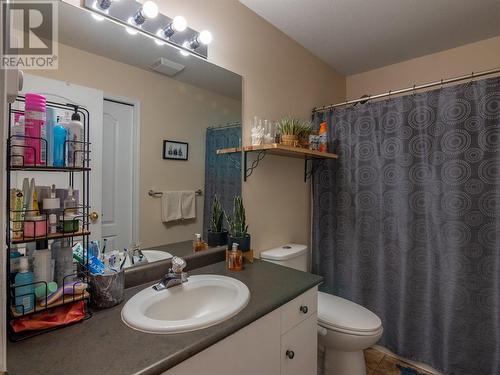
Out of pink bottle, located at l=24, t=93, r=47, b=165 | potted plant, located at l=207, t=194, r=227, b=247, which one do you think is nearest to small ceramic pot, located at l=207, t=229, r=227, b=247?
potted plant, located at l=207, t=194, r=227, b=247

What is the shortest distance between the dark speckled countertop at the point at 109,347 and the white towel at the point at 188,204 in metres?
0.56

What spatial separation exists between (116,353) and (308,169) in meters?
1.80

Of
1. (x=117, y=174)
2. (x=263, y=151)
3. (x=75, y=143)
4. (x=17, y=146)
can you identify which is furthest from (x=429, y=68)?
(x=17, y=146)

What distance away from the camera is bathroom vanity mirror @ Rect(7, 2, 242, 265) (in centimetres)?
102

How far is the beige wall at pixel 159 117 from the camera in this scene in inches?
42.0

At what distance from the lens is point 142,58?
4.04 ft

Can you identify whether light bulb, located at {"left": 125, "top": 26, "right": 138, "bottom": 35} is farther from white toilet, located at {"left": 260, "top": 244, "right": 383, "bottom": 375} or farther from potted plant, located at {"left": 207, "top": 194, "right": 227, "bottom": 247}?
white toilet, located at {"left": 260, "top": 244, "right": 383, "bottom": 375}

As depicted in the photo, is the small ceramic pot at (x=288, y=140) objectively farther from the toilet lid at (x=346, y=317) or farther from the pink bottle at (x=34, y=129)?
the pink bottle at (x=34, y=129)

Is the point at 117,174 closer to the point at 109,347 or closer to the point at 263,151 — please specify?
the point at 109,347

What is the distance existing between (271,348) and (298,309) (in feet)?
0.69

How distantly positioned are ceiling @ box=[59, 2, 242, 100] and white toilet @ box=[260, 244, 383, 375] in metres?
1.09

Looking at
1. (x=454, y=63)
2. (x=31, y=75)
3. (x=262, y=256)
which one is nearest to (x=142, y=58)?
(x=31, y=75)

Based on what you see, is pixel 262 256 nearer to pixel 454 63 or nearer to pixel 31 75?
pixel 31 75

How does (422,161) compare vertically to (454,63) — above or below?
below
